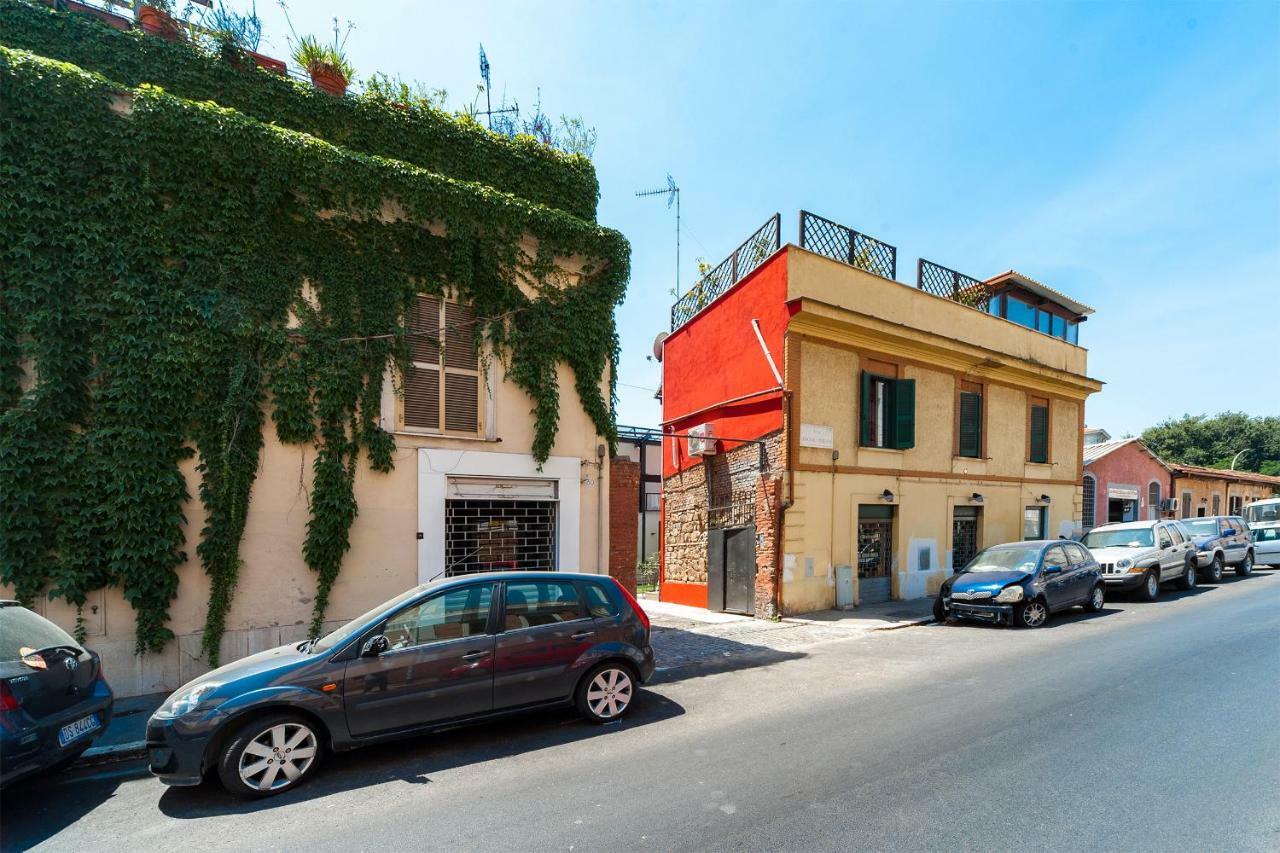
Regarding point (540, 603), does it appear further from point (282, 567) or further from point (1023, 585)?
point (1023, 585)

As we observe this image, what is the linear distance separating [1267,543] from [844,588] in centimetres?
1755

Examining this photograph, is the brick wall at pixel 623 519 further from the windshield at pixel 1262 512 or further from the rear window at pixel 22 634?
the windshield at pixel 1262 512

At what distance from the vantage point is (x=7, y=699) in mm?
4074

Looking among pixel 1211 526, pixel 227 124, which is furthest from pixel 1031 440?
pixel 227 124

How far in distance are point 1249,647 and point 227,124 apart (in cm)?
1487

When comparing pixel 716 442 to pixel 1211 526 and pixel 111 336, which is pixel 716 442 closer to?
pixel 111 336

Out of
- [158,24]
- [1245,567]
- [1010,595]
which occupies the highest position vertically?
[158,24]

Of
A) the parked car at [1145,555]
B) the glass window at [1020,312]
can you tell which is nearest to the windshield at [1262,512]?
the parked car at [1145,555]

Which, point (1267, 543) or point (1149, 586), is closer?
point (1149, 586)

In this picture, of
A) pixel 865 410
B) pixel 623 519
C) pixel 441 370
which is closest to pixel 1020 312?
pixel 865 410

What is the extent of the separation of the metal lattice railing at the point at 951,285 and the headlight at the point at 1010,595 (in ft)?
26.6

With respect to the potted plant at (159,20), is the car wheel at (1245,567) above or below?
below

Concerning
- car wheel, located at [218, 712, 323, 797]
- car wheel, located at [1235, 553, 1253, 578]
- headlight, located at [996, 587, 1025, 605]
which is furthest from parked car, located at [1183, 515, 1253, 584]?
car wheel, located at [218, 712, 323, 797]

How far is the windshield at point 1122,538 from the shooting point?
13.8m
